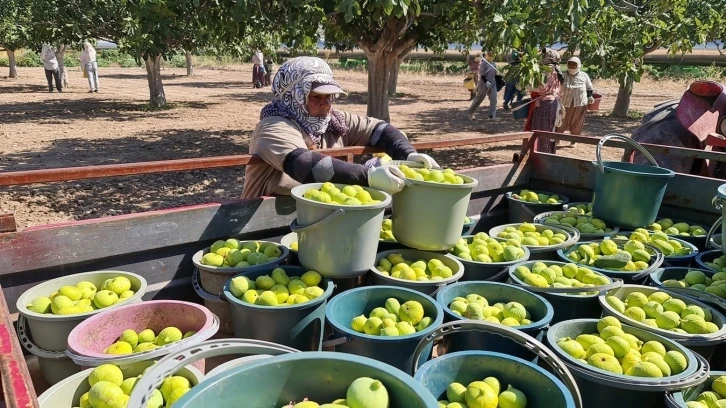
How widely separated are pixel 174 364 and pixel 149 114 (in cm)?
1495

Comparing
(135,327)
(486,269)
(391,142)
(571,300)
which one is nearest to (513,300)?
(571,300)

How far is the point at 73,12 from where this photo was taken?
14.0 meters

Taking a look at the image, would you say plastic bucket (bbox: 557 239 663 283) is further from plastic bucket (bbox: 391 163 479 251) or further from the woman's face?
the woman's face

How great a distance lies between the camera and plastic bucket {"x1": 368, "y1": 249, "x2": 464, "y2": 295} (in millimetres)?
2902

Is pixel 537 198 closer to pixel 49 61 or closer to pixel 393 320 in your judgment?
pixel 393 320

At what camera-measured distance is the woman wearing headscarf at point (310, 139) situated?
3.00m

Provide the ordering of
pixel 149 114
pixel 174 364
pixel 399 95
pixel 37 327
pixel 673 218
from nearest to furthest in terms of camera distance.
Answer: pixel 174 364 → pixel 37 327 → pixel 673 218 → pixel 149 114 → pixel 399 95

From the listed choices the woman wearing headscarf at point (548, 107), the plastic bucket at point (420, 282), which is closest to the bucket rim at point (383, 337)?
the plastic bucket at point (420, 282)

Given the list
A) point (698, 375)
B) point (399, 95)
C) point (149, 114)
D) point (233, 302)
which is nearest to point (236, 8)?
point (233, 302)

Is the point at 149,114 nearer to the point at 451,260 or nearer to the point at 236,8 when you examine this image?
the point at 236,8

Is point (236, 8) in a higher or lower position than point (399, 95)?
higher

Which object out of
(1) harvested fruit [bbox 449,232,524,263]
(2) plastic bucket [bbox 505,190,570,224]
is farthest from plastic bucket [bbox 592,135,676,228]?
(1) harvested fruit [bbox 449,232,524,263]

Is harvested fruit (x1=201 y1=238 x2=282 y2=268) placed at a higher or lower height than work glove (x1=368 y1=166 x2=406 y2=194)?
lower

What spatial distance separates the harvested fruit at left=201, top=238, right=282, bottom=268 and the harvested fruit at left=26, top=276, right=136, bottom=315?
45 cm
